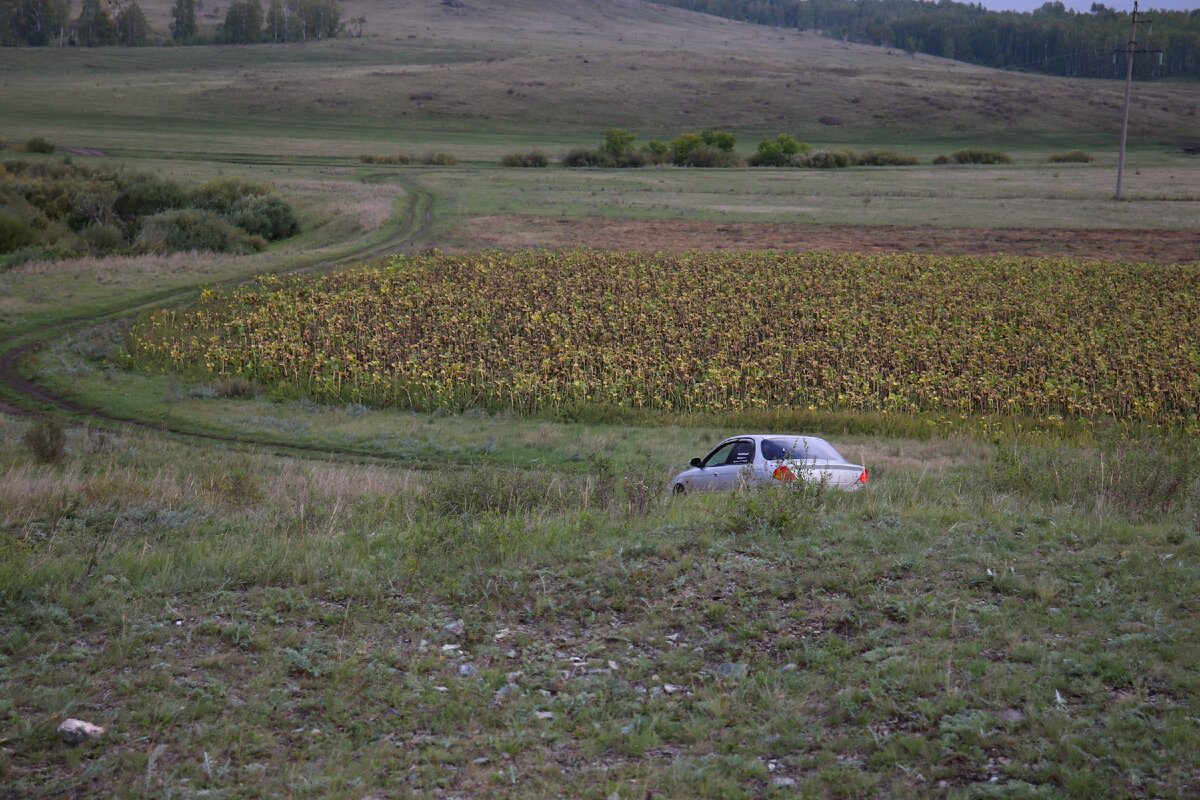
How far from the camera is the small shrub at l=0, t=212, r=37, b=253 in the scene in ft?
157

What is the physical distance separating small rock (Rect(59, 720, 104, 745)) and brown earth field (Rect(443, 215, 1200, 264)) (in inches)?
1697

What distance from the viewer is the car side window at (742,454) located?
14766 millimetres

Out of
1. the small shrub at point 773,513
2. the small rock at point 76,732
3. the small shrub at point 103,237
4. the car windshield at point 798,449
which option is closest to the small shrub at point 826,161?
the small shrub at point 103,237

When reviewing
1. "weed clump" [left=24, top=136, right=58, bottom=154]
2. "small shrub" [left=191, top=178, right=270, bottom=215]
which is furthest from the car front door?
"weed clump" [left=24, top=136, right=58, bottom=154]

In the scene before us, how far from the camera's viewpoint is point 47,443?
1598cm

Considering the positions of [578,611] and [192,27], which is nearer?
[578,611]

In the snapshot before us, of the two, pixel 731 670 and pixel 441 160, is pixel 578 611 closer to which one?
Answer: pixel 731 670

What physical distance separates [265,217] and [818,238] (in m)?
32.7

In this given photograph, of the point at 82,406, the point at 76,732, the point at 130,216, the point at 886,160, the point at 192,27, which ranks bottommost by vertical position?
the point at 82,406

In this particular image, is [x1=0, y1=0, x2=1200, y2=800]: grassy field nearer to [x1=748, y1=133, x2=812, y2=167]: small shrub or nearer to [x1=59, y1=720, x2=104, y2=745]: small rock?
[x1=59, y1=720, x2=104, y2=745]: small rock

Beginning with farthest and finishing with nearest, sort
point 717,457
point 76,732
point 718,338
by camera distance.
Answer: point 718,338
point 717,457
point 76,732

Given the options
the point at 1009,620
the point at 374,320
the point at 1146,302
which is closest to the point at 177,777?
the point at 1009,620

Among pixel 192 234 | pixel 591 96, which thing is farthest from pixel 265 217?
pixel 591 96

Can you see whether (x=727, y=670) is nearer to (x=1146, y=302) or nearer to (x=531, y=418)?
(x=531, y=418)
